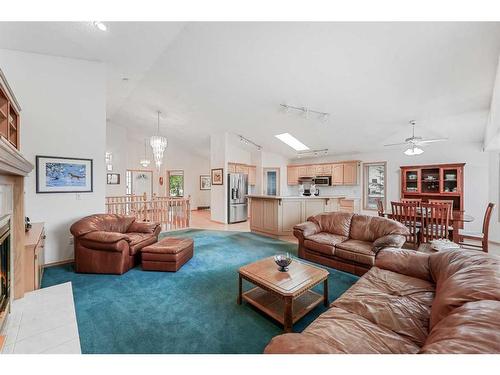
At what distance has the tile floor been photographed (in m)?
1.65

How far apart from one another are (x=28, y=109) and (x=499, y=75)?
646 cm

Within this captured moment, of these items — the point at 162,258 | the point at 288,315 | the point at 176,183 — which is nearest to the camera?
the point at 288,315

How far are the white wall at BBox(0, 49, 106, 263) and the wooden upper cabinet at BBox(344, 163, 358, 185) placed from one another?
668 cm

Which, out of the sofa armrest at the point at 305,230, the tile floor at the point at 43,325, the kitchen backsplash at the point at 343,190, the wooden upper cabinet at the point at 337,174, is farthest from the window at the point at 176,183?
the tile floor at the point at 43,325

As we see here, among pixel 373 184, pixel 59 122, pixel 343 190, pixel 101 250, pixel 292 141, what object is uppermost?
pixel 292 141

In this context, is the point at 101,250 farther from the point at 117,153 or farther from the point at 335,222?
the point at 117,153

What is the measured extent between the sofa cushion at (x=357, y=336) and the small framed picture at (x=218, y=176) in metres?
5.94

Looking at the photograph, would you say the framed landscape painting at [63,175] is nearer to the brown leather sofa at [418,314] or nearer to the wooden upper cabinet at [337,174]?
the brown leather sofa at [418,314]

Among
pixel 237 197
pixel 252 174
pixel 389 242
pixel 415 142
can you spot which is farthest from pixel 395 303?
pixel 252 174

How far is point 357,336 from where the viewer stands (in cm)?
127

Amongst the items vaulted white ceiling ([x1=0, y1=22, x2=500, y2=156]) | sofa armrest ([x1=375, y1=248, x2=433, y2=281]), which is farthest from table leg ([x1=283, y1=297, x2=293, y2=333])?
vaulted white ceiling ([x1=0, y1=22, x2=500, y2=156])

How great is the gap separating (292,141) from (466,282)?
6260 millimetres

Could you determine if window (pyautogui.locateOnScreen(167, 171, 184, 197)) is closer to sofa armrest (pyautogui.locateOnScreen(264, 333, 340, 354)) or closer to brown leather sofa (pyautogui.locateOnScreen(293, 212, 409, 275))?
brown leather sofa (pyautogui.locateOnScreen(293, 212, 409, 275))
